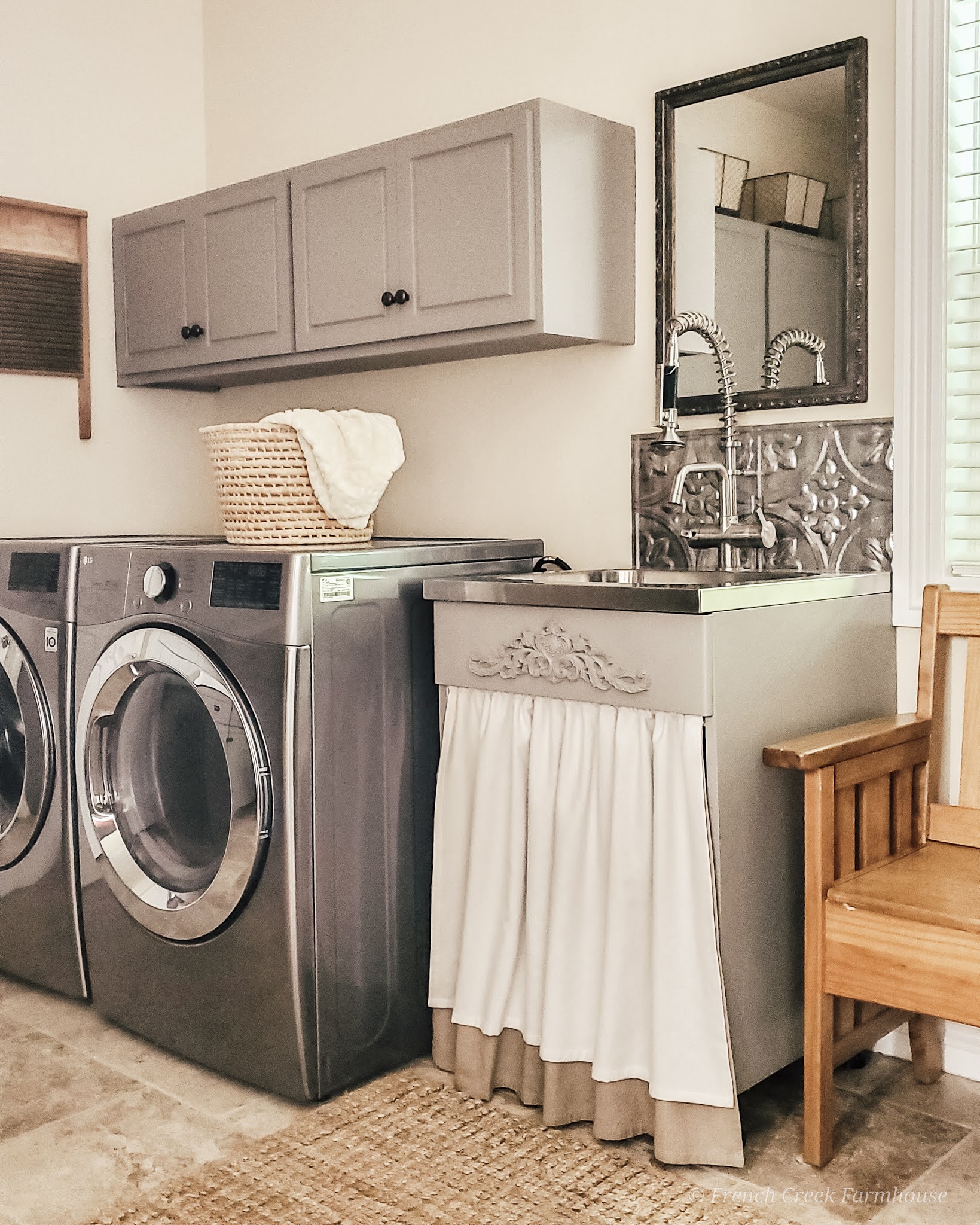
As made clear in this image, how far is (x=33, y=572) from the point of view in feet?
8.51

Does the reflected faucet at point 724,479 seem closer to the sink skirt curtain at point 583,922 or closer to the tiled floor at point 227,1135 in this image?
the sink skirt curtain at point 583,922

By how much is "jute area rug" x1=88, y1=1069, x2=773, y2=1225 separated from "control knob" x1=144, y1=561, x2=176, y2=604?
96 centimetres

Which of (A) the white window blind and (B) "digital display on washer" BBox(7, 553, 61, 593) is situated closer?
(A) the white window blind

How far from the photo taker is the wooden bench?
5.74ft

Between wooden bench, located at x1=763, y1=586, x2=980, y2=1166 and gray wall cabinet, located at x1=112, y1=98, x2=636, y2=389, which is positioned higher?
gray wall cabinet, located at x1=112, y1=98, x2=636, y2=389

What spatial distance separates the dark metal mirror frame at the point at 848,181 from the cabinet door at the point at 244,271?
3.28 ft

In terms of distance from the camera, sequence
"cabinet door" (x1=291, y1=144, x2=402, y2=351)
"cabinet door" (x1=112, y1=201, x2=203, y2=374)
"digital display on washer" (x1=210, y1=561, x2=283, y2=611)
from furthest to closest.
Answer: "cabinet door" (x1=112, y1=201, x2=203, y2=374) → "cabinet door" (x1=291, y1=144, x2=402, y2=351) → "digital display on washer" (x1=210, y1=561, x2=283, y2=611)

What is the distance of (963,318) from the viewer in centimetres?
221

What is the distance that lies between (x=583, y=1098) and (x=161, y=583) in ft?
3.87

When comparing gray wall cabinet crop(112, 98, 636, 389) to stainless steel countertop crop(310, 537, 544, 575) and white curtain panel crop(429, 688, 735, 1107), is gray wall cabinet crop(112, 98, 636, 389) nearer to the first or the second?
stainless steel countertop crop(310, 537, 544, 575)

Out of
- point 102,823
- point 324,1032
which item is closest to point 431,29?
point 102,823

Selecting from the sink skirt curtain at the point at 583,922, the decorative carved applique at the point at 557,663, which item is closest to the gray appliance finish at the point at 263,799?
the sink skirt curtain at the point at 583,922

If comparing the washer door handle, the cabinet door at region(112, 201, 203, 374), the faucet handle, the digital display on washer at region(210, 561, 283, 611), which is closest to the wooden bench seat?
the faucet handle

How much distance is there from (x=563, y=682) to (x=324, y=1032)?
754 mm
